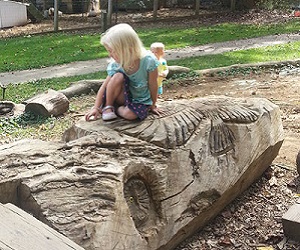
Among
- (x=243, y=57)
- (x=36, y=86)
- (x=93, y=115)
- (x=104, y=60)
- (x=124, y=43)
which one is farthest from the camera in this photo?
(x=104, y=60)

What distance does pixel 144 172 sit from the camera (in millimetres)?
3379

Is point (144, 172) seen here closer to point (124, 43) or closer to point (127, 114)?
point (127, 114)

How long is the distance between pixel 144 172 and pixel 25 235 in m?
1.29

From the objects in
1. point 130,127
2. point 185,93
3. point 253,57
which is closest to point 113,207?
point 130,127

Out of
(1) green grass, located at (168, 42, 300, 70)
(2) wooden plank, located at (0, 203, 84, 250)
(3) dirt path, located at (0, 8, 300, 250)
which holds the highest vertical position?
(2) wooden plank, located at (0, 203, 84, 250)

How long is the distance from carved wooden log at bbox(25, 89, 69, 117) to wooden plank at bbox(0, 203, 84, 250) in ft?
15.4

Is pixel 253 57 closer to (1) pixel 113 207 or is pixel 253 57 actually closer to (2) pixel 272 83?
(2) pixel 272 83

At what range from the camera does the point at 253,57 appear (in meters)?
10.8

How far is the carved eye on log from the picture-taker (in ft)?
10.7

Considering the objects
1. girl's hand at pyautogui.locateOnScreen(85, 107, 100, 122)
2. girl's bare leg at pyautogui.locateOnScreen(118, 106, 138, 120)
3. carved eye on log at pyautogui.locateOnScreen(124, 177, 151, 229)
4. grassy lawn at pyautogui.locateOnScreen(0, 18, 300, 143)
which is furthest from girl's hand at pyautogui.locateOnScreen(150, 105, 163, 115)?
grassy lawn at pyautogui.locateOnScreen(0, 18, 300, 143)

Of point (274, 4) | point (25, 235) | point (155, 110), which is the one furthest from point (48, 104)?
point (274, 4)

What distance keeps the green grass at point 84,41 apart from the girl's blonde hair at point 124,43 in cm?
767

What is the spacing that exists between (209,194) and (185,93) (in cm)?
444

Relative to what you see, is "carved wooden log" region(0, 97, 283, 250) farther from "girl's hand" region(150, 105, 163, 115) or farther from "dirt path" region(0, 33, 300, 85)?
"dirt path" region(0, 33, 300, 85)
